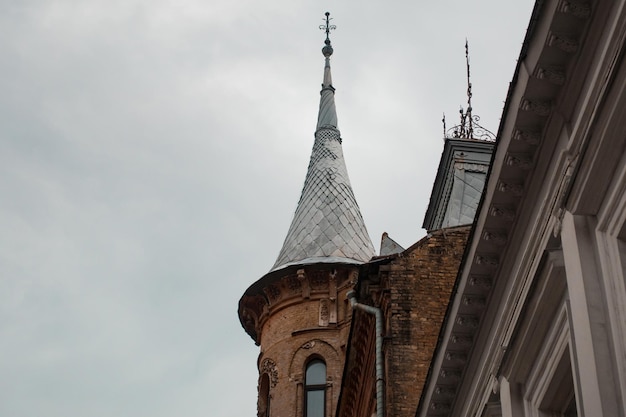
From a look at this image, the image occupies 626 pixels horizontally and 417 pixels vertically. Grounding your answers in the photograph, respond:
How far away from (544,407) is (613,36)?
4.08 m

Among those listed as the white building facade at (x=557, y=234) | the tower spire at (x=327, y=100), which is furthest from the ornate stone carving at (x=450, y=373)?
the tower spire at (x=327, y=100)

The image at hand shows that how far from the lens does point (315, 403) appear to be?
3291 cm

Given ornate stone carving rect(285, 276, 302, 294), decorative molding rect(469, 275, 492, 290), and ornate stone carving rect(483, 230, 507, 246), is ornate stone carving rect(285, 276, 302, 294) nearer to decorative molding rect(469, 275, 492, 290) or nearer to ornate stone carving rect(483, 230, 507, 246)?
decorative molding rect(469, 275, 492, 290)

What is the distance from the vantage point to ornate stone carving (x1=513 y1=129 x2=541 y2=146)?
11.0 m

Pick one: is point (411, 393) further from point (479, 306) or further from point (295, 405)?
point (295, 405)

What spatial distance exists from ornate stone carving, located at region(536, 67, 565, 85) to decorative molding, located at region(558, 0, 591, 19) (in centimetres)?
65

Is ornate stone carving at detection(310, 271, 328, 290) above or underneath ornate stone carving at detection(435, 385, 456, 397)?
above

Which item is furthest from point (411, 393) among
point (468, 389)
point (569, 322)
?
point (569, 322)

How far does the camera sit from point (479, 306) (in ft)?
44.2

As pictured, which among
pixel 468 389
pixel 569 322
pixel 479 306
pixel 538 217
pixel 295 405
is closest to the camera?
pixel 569 322

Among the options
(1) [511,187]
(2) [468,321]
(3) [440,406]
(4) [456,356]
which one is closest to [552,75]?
(1) [511,187]

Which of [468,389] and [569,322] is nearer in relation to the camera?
[569,322]

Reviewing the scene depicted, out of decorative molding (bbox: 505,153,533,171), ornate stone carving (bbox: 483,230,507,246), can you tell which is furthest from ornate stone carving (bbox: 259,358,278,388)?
decorative molding (bbox: 505,153,533,171)

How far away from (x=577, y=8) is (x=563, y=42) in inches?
13.4
